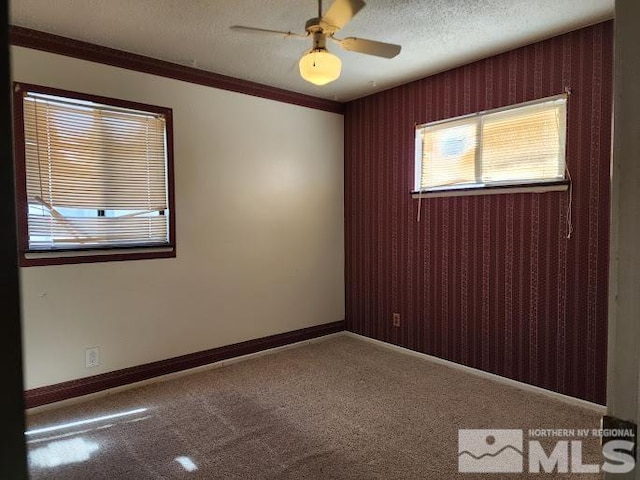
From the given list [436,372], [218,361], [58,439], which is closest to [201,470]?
[58,439]

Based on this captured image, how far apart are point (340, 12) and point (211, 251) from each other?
218 cm

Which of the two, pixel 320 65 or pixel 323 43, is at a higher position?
pixel 323 43

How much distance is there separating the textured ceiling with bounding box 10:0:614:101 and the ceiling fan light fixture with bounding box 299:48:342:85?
0.44 meters

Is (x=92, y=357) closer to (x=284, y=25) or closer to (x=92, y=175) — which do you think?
(x=92, y=175)

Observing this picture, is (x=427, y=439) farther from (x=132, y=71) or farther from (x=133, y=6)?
(x=132, y=71)

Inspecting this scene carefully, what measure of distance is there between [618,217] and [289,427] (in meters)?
2.36

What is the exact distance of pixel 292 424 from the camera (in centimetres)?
252

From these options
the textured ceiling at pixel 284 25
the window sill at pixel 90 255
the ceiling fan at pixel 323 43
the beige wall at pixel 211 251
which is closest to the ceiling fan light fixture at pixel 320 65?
the ceiling fan at pixel 323 43

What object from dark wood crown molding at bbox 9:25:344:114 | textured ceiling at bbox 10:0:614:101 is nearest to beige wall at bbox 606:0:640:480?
textured ceiling at bbox 10:0:614:101

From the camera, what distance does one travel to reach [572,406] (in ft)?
8.96

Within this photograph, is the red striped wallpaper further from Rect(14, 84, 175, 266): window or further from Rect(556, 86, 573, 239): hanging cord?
Rect(14, 84, 175, 266): window

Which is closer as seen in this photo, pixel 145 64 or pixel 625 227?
pixel 625 227

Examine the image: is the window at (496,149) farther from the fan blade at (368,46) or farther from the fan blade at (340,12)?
the fan blade at (340,12)

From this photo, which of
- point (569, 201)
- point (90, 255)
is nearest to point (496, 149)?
point (569, 201)
